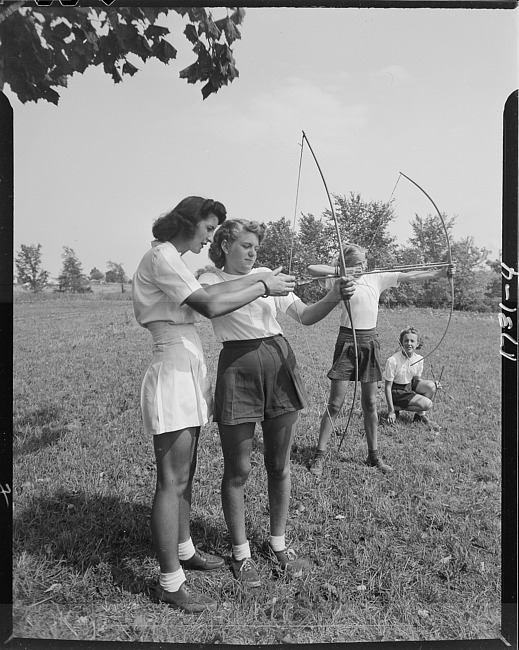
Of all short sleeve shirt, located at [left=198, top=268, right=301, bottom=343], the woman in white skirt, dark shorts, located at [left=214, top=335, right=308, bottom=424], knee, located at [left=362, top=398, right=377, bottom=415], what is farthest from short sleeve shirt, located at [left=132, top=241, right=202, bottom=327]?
knee, located at [left=362, top=398, right=377, bottom=415]

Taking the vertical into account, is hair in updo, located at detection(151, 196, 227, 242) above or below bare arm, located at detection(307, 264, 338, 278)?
above

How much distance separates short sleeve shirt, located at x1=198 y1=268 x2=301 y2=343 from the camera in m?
2.01

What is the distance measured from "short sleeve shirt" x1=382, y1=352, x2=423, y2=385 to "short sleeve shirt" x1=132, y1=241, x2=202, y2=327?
2.69 ft

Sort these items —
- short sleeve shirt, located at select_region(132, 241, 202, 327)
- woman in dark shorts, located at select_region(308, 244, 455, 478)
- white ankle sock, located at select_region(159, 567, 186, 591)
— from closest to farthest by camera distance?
1. short sleeve shirt, located at select_region(132, 241, 202, 327)
2. white ankle sock, located at select_region(159, 567, 186, 591)
3. woman in dark shorts, located at select_region(308, 244, 455, 478)

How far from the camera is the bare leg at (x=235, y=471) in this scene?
2.02m

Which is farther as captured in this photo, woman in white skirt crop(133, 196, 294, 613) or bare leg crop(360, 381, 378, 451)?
bare leg crop(360, 381, 378, 451)

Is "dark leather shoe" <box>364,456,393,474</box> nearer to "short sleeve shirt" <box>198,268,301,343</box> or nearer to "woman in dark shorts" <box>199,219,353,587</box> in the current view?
"woman in dark shorts" <box>199,219,353,587</box>

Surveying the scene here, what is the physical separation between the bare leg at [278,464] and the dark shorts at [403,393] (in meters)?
0.46

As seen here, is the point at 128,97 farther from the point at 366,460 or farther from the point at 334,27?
the point at 366,460

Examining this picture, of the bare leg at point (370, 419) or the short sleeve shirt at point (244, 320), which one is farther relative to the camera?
the bare leg at point (370, 419)

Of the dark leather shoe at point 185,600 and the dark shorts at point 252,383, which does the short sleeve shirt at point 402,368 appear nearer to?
the dark shorts at point 252,383

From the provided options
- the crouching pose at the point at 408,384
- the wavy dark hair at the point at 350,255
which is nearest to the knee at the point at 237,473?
the crouching pose at the point at 408,384

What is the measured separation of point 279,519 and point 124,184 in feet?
4.89

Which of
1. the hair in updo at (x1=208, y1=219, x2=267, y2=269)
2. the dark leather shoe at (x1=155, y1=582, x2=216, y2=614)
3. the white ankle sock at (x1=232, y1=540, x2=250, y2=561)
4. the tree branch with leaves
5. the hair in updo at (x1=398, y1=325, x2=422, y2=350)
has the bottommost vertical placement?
the dark leather shoe at (x1=155, y1=582, x2=216, y2=614)
